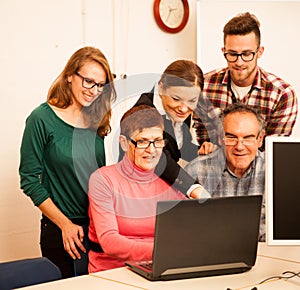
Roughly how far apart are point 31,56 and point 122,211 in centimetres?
112

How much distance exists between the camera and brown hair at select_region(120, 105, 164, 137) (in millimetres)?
2697

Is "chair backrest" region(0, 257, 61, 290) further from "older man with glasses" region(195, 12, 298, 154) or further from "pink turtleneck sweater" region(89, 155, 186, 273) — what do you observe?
"older man with glasses" region(195, 12, 298, 154)

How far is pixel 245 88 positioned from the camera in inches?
136

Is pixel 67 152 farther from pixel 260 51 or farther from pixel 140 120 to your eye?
pixel 260 51

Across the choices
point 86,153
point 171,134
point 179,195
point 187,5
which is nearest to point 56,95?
point 86,153

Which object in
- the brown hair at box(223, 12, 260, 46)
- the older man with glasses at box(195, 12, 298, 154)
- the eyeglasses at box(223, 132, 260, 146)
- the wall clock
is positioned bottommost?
the eyeglasses at box(223, 132, 260, 146)

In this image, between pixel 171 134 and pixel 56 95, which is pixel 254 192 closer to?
pixel 171 134

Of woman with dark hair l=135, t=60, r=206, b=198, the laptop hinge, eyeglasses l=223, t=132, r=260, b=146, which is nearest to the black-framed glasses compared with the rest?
woman with dark hair l=135, t=60, r=206, b=198

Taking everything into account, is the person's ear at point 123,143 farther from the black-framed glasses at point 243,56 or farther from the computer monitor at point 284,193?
the black-framed glasses at point 243,56

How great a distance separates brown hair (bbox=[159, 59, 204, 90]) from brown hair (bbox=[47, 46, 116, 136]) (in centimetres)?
34

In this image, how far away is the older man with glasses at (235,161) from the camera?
295cm

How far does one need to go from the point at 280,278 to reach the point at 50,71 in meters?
1.81

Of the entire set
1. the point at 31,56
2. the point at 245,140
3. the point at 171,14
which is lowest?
the point at 245,140

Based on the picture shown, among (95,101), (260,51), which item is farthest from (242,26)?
(95,101)
